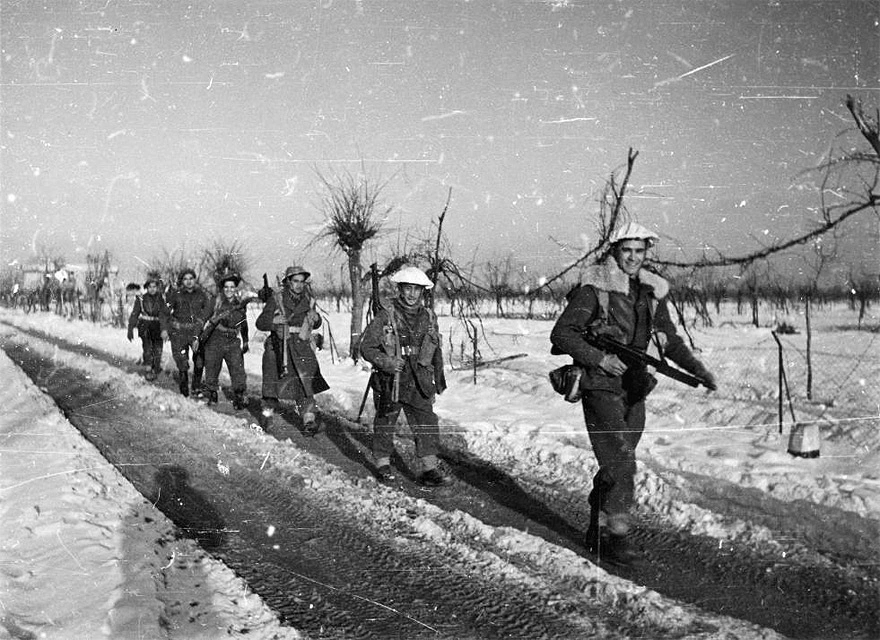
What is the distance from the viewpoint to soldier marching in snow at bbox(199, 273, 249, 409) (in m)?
9.89

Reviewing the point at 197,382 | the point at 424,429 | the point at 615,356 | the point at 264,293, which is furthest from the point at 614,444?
the point at 197,382

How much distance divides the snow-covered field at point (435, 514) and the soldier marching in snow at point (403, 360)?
1137 mm

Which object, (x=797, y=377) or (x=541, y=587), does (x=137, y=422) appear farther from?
(x=797, y=377)

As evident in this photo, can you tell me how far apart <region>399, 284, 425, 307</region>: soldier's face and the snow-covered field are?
72.6 inches

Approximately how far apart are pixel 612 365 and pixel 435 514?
5.82 feet

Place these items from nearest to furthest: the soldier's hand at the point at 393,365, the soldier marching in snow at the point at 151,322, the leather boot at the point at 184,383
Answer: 1. the soldier's hand at the point at 393,365
2. the leather boot at the point at 184,383
3. the soldier marching in snow at the point at 151,322

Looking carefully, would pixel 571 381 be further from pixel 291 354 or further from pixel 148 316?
pixel 148 316

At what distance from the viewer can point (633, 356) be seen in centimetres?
425

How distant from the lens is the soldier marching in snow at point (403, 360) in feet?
20.0

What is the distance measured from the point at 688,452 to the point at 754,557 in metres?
2.86

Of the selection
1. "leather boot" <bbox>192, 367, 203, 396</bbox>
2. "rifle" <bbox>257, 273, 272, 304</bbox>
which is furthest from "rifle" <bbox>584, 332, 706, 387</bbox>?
A: "leather boot" <bbox>192, 367, 203, 396</bbox>

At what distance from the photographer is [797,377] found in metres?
13.7

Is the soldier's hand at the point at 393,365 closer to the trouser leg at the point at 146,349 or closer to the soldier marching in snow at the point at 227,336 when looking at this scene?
the soldier marching in snow at the point at 227,336

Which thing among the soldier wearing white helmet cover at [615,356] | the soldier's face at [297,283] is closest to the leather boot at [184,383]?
the soldier's face at [297,283]
